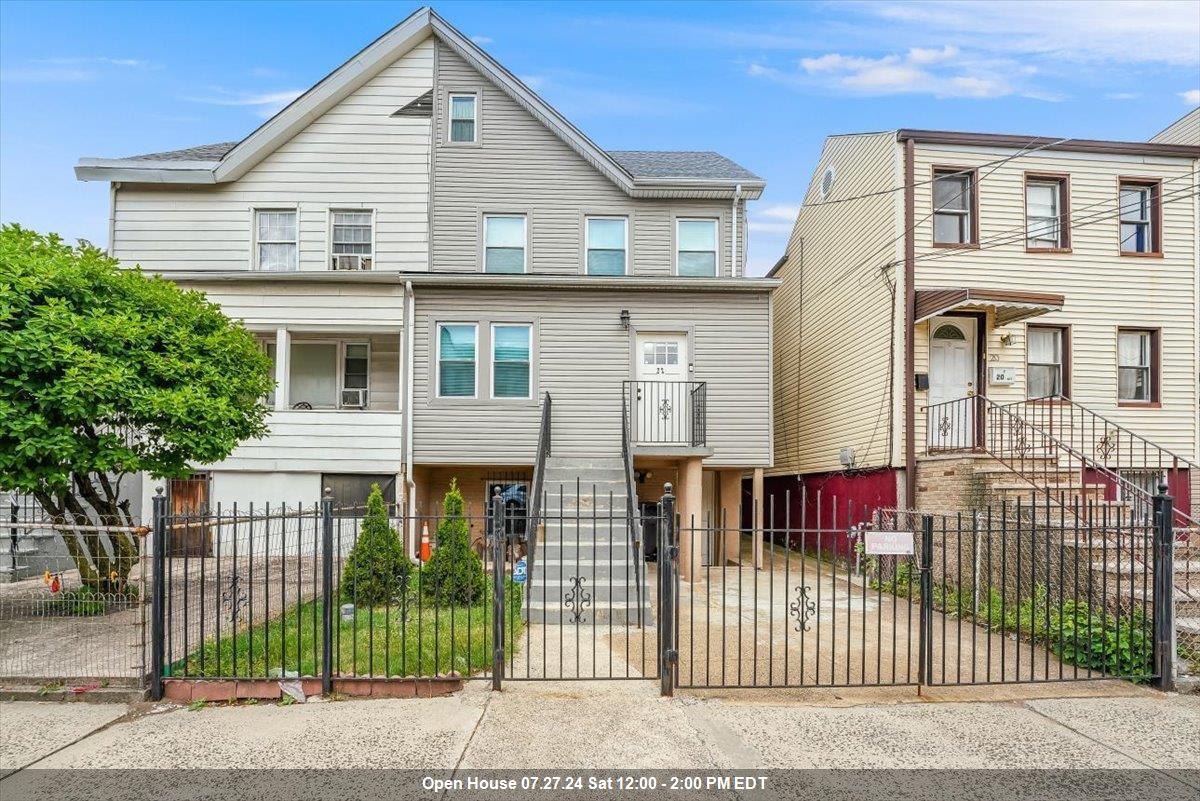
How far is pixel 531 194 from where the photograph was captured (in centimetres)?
1377

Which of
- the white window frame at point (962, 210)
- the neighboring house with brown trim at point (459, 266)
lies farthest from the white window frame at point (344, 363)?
the white window frame at point (962, 210)

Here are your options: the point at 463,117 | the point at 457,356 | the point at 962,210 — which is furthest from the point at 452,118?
the point at 962,210

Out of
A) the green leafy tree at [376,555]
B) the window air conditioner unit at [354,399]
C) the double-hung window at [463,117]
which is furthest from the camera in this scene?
the window air conditioner unit at [354,399]

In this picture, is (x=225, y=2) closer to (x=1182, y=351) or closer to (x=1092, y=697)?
(x=1092, y=697)

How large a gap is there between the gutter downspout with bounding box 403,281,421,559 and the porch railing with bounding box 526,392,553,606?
8.33 ft

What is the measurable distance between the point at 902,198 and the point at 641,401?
20.1 feet

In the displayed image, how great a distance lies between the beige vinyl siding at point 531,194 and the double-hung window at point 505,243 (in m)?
0.17

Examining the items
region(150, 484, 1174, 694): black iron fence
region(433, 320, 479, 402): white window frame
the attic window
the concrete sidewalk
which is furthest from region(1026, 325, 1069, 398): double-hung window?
the attic window

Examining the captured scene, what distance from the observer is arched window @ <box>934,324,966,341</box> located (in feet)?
43.5

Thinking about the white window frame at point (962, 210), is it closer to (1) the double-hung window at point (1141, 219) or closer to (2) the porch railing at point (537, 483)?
(1) the double-hung window at point (1141, 219)

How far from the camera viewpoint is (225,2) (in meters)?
14.7

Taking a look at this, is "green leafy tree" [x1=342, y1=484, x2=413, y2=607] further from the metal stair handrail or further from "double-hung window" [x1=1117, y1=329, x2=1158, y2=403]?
"double-hung window" [x1=1117, y1=329, x2=1158, y2=403]

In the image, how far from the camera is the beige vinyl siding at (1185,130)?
14.9 metres

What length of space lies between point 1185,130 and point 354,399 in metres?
18.9
